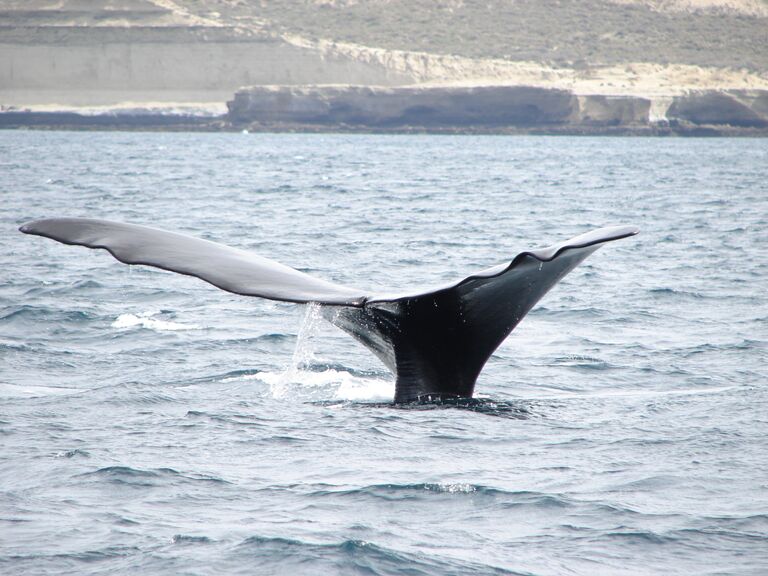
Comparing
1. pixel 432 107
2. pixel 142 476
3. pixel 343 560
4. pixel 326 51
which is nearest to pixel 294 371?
pixel 142 476

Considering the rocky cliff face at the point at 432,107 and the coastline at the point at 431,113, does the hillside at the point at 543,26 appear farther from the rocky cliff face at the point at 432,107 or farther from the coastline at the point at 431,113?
the rocky cliff face at the point at 432,107

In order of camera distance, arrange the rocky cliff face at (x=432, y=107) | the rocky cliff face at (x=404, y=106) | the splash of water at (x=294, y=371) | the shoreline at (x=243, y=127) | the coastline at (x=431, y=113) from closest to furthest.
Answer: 1. the splash of water at (x=294, y=371)
2. the coastline at (x=431, y=113)
3. the rocky cliff face at (x=432, y=107)
4. the rocky cliff face at (x=404, y=106)
5. the shoreline at (x=243, y=127)

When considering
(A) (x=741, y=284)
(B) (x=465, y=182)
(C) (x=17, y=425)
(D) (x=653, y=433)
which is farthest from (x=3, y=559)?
(B) (x=465, y=182)

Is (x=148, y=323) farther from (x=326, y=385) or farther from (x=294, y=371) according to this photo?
(x=326, y=385)

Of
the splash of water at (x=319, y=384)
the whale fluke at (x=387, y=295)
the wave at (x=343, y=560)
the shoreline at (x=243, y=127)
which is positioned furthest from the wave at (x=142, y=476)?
the shoreline at (x=243, y=127)

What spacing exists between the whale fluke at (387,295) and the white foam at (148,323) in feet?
17.5

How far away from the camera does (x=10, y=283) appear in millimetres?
14547

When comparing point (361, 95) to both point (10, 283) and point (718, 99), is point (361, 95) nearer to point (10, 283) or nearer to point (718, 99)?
point (718, 99)

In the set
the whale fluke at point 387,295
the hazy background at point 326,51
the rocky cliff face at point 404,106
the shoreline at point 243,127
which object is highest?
the hazy background at point 326,51

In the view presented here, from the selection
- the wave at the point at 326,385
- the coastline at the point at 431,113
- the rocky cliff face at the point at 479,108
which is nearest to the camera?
the wave at the point at 326,385

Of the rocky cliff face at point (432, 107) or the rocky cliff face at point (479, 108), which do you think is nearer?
the rocky cliff face at point (479, 108)

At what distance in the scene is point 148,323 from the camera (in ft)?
39.2

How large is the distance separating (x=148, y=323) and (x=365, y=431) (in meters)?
5.19

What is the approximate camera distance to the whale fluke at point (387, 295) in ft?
19.0
